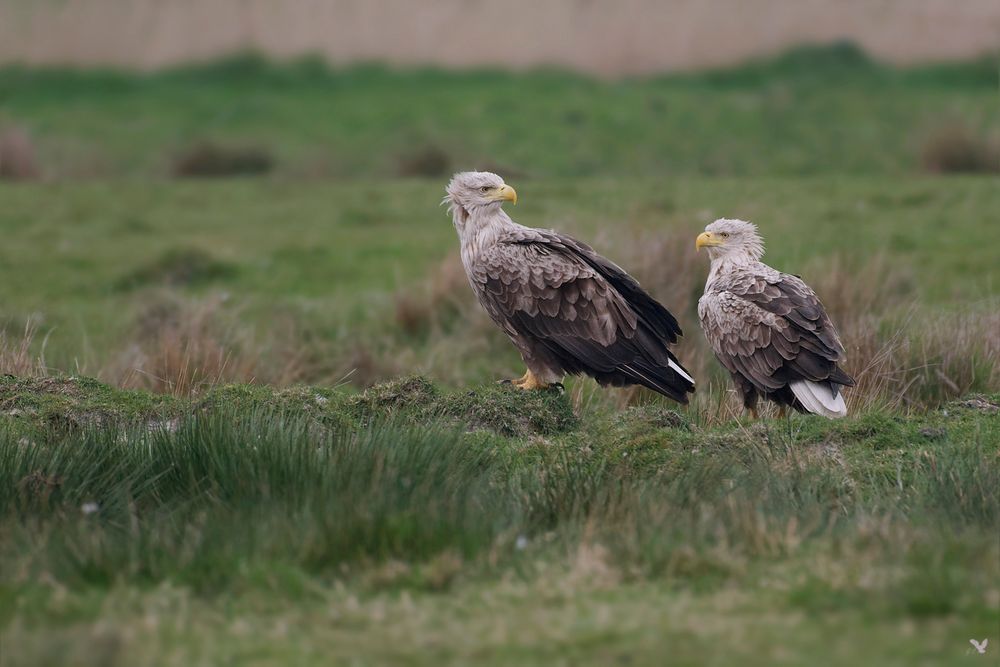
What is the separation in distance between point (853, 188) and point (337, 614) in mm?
18906

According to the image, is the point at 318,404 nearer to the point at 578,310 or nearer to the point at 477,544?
the point at 578,310

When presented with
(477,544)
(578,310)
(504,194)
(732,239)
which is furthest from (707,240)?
(477,544)

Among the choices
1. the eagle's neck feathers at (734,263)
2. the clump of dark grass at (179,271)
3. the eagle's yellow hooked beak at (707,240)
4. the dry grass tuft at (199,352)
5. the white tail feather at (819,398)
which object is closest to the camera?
the white tail feather at (819,398)

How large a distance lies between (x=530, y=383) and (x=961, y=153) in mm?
17924

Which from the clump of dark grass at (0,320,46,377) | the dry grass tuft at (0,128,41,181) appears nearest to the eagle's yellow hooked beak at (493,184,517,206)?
the clump of dark grass at (0,320,46,377)

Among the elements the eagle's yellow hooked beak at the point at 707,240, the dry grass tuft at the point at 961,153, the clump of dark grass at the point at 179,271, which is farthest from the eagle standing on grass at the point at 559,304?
the dry grass tuft at the point at 961,153

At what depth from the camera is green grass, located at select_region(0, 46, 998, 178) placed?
97.3 ft

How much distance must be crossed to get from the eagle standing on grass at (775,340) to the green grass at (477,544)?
89 cm

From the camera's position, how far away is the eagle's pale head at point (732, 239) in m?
12.1

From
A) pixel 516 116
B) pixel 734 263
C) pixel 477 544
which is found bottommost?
pixel 516 116

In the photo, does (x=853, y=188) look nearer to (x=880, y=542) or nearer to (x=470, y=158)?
(x=470, y=158)

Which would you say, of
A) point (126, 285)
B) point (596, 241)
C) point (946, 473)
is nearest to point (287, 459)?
point (946, 473)

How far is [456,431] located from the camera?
9.04 metres

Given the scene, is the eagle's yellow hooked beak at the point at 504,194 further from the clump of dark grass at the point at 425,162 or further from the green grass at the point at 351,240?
the clump of dark grass at the point at 425,162
